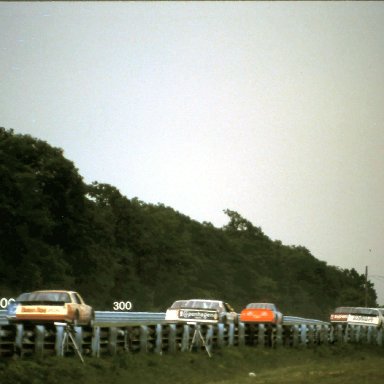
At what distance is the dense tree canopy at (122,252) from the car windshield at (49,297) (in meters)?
37.5

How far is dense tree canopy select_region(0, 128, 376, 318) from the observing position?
6688cm

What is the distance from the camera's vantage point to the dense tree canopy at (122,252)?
6688cm

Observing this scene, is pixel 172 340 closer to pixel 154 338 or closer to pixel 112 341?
pixel 154 338

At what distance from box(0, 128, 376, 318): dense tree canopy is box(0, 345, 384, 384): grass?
33.8 meters

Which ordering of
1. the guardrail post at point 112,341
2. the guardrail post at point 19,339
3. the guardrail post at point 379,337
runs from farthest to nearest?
1. the guardrail post at point 379,337
2. the guardrail post at point 112,341
3. the guardrail post at point 19,339

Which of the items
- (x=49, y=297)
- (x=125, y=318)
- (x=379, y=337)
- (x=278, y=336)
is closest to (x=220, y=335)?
(x=278, y=336)

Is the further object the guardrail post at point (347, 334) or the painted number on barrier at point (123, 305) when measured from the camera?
the painted number on barrier at point (123, 305)

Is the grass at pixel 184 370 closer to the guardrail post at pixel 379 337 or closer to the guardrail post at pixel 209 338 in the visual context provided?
the guardrail post at pixel 209 338

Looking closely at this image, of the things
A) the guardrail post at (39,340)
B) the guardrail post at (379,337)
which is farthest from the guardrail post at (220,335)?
the guardrail post at (379,337)

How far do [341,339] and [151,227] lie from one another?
5879cm

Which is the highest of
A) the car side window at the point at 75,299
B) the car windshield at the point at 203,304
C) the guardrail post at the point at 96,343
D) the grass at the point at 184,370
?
the car windshield at the point at 203,304

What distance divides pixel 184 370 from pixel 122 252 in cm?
6538

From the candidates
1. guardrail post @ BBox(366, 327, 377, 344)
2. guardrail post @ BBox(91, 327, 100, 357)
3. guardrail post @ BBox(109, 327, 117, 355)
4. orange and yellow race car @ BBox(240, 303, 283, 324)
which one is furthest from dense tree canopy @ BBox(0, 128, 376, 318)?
guardrail post @ BBox(91, 327, 100, 357)

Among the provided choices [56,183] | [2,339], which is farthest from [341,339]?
[56,183]
